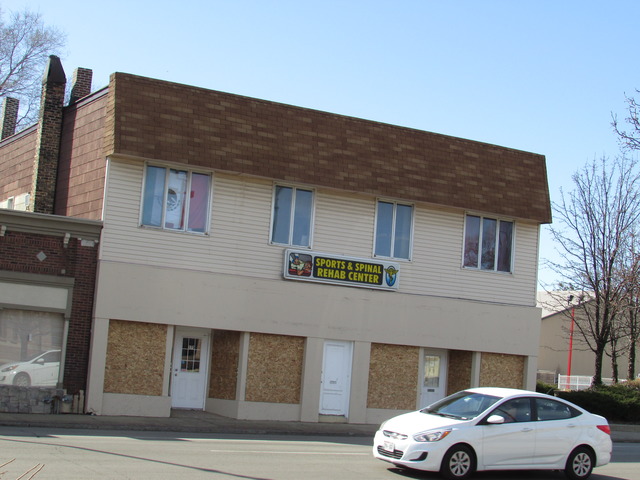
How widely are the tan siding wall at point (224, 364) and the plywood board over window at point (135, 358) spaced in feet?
6.49

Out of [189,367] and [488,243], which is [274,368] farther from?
[488,243]

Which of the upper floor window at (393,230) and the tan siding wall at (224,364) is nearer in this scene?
the tan siding wall at (224,364)

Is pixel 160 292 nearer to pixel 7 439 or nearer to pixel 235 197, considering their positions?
pixel 235 197

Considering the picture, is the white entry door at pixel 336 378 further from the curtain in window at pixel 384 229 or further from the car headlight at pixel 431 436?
the car headlight at pixel 431 436

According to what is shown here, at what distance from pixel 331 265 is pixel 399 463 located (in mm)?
10047

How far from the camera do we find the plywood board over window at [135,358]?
20.0 metres

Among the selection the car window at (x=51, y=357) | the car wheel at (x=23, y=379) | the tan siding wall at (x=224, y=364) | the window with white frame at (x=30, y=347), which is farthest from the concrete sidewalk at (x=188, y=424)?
the car window at (x=51, y=357)

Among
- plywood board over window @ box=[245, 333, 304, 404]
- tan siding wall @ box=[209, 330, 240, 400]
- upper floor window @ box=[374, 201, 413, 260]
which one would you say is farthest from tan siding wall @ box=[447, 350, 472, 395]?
tan siding wall @ box=[209, 330, 240, 400]

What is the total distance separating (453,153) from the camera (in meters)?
24.4

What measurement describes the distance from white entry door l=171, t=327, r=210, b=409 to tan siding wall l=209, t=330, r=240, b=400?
0.25 meters

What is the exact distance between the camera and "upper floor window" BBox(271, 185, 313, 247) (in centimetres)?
2216

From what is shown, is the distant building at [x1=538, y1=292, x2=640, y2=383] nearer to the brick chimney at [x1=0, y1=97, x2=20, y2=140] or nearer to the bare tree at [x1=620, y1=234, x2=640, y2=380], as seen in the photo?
the bare tree at [x1=620, y1=234, x2=640, y2=380]

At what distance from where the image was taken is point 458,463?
1284cm

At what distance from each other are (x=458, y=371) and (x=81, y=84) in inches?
563
